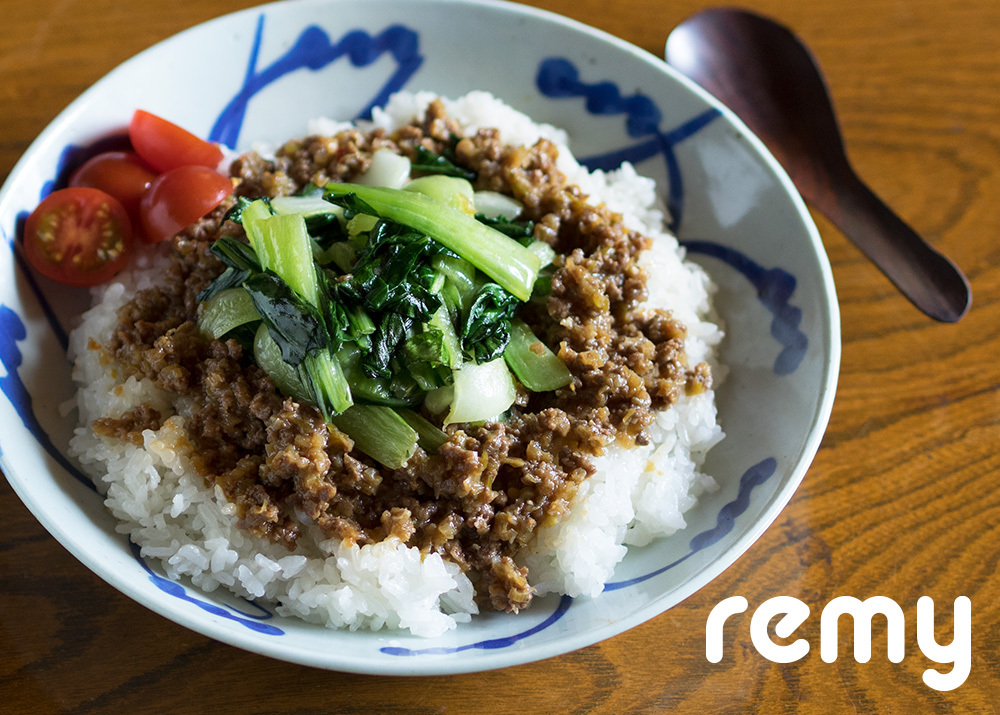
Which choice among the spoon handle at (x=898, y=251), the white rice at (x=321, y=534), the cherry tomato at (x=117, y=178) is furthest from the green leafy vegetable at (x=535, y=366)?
the spoon handle at (x=898, y=251)

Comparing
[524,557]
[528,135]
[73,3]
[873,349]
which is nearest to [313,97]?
[528,135]

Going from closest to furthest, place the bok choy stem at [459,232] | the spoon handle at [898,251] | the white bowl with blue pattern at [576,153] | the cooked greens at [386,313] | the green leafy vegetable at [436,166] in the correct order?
the white bowl with blue pattern at [576,153], the cooked greens at [386,313], the bok choy stem at [459,232], the green leafy vegetable at [436,166], the spoon handle at [898,251]

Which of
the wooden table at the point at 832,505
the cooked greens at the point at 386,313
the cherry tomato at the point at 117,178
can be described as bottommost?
the wooden table at the point at 832,505

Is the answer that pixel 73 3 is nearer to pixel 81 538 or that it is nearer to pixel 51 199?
pixel 51 199

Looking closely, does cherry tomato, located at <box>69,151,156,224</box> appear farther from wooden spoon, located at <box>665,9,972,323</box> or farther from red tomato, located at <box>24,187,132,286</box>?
wooden spoon, located at <box>665,9,972,323</box>

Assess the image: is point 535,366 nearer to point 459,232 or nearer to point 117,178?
point 459,232

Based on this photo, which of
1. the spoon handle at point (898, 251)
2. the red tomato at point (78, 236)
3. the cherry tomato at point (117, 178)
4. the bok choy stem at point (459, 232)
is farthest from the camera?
the spoon handle at point (898, 251)

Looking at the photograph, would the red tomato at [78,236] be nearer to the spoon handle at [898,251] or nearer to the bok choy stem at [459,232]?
the bok choy stem at [459,232]
